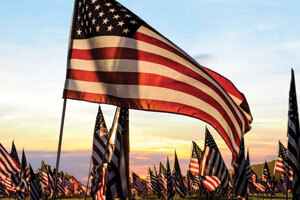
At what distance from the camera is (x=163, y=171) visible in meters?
71.6

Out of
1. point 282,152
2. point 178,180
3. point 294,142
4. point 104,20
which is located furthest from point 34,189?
point 104,20

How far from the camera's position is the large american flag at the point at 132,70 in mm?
10023

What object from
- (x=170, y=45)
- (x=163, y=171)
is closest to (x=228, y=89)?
(x=170, y=45)

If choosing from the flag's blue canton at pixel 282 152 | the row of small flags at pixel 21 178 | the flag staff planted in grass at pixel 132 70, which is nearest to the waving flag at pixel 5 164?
the row of small flags at pixel 21 178

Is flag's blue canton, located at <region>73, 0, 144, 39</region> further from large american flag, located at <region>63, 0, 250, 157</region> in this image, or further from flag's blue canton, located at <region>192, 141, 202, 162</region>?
flag's blue canton, located at <region>192, 141, 202, 162</region>

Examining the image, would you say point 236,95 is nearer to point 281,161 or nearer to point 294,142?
point 294,142

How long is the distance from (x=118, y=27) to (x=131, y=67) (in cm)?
92

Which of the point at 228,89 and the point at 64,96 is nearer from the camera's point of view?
the point at 64,96

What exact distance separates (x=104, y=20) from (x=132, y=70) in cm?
127

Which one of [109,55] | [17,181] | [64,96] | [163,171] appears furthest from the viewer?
[163,171]

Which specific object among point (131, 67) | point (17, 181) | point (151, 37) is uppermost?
point (151, 37)

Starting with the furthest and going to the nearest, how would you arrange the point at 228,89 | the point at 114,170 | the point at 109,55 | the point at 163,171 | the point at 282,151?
the point at 163,171, the point at 282,151, the point at 114,170, the point at 228,89, the point at 109,55

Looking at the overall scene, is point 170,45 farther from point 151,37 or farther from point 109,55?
point 109,55

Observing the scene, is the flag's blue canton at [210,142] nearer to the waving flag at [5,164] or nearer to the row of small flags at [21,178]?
the row of small flags at [21,178]
